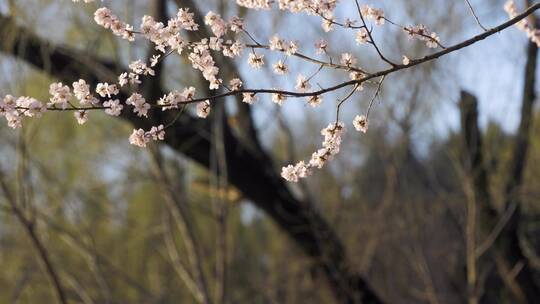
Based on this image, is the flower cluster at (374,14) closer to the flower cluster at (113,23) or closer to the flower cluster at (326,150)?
the flower cluster at (326,150)

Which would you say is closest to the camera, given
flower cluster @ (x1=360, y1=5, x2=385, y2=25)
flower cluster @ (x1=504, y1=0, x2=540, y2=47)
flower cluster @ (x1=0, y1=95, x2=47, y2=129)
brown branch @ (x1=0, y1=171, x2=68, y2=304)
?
flower cluster @ (x1=0, y1=95, x2=47, y2=129)

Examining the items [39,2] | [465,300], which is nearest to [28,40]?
[39,2]

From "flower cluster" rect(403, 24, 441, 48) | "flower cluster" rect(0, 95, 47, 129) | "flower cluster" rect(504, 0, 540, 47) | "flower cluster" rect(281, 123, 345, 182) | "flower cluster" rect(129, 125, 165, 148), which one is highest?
"flower cluster" rect(504, 0, 540, 47)

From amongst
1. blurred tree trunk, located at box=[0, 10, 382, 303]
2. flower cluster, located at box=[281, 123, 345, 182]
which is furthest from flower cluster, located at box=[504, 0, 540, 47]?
blurred tree trunk, located at box=[0, 10, 382, 303]

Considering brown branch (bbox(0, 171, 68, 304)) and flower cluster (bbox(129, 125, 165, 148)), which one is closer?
flower cluster (bbox(129, 125, 165, 148))

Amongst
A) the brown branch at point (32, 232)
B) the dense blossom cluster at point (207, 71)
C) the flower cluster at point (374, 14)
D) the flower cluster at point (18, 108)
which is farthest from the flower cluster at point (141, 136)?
the brown branch at point (32, 232)

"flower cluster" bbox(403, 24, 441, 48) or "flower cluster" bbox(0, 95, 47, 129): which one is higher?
"flower cluster" bbox(403, 24, 441, 48)

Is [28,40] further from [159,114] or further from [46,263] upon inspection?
[46,263]

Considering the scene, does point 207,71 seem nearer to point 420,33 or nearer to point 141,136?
point 141,136

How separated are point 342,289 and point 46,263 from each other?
7.66 ft

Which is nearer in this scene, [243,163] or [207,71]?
[207,71]

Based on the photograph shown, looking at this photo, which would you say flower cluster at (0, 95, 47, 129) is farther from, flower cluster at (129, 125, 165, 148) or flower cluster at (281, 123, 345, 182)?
flower cluster at (281, 123, 345, 182)

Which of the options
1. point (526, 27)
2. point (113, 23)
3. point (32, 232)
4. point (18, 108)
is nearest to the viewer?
point (18, 108)

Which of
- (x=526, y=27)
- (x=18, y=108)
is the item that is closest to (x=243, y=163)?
(x=526, y=27)
